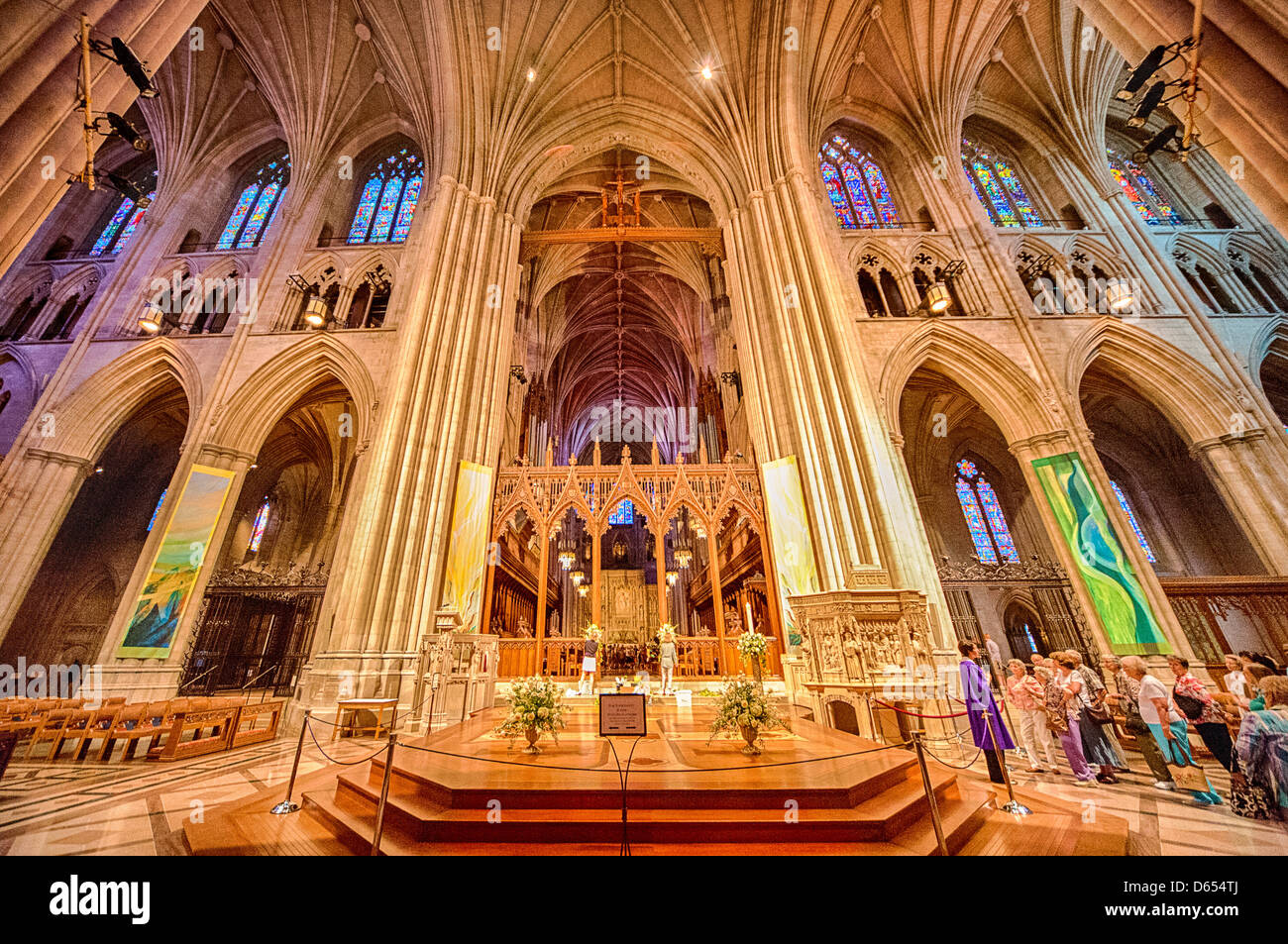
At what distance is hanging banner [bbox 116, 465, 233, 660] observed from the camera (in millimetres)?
7852

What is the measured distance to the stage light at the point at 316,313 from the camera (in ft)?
33.6

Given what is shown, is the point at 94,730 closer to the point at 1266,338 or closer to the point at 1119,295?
the point at 1119,295

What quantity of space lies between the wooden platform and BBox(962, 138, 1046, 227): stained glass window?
15202 mm

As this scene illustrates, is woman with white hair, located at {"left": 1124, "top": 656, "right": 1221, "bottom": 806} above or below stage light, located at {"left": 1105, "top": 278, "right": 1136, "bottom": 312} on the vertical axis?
below

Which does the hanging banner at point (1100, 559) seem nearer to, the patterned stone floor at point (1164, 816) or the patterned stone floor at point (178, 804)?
the patterned stone floor at point (1164, 816)

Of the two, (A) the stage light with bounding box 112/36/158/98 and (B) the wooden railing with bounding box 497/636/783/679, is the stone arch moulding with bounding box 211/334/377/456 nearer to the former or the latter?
(B) the wooden railing with bounding box 497/636/783/679

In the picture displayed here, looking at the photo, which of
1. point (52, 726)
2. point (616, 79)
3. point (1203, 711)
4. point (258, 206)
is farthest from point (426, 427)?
point (616, 79)

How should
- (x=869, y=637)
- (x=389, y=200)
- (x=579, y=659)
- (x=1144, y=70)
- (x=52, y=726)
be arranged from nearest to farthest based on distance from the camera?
(x=1144, y=70) < (x=52, y=726) < (x=869, y=637) < (x=579, y=659) < (x=389, y=200)

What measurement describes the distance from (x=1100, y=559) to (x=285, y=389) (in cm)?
1664

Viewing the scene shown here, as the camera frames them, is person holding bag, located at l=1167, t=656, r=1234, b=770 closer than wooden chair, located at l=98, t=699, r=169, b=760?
Yes

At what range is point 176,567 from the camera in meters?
8.30

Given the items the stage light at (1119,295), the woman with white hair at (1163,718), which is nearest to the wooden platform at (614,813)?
the woman with white hair at (1163,718)

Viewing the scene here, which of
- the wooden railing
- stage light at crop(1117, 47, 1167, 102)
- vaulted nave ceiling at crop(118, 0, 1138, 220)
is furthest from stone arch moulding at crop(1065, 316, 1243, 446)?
the wooden railing

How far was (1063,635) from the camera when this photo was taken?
1170cm
